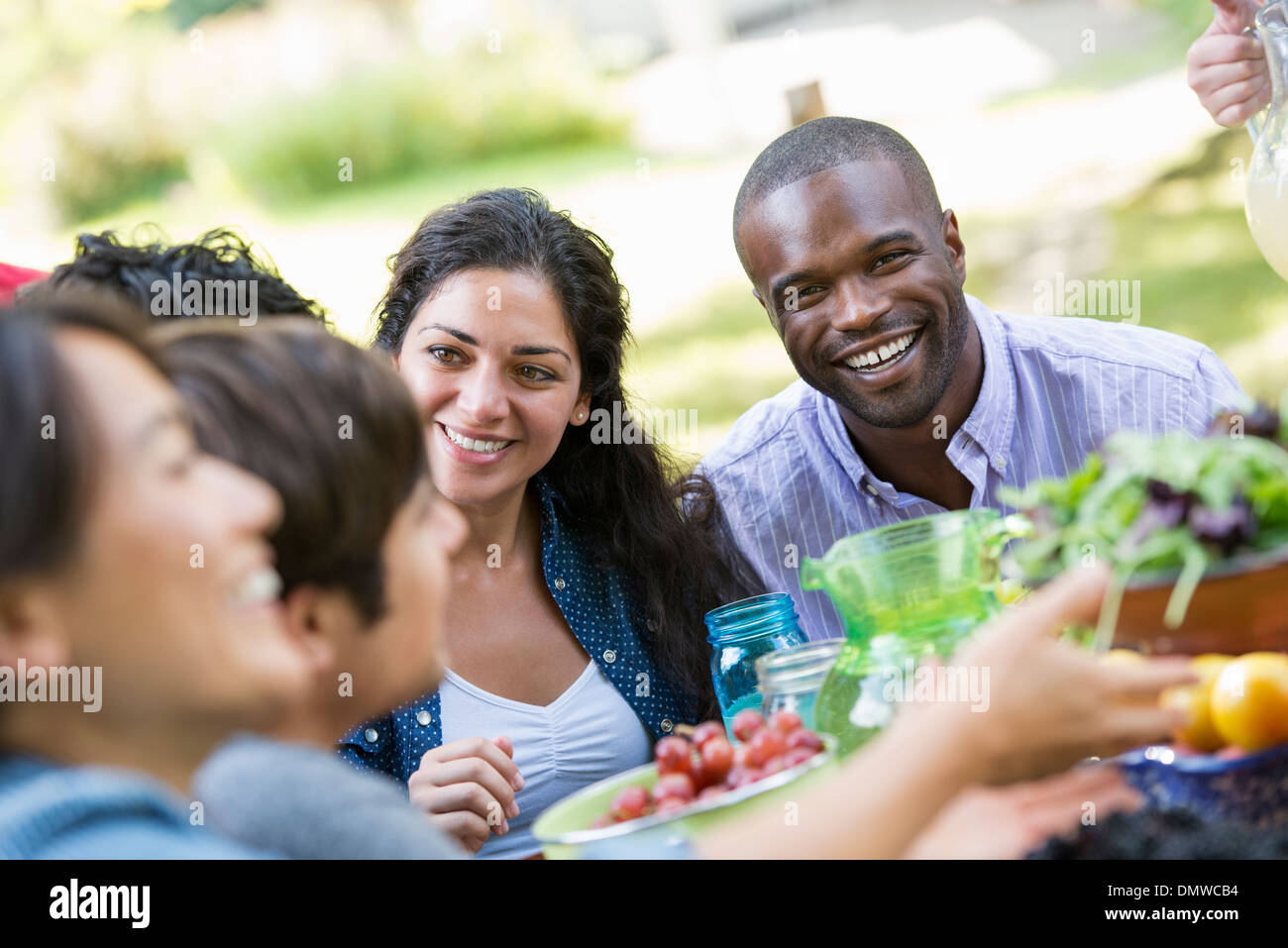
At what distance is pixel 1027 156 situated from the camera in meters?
8.87

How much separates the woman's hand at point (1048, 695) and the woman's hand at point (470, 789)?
0.87m

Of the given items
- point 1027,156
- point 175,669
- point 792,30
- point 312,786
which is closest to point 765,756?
point 312,786

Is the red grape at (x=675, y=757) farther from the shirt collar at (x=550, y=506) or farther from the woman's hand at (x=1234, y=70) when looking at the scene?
the woman's hand at (x=1234, y=70)

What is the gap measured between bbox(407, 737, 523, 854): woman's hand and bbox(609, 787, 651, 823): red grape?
1.79ft

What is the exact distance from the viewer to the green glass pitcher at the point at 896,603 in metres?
1.45

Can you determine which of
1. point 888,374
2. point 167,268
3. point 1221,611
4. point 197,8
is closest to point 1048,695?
point 1221,611

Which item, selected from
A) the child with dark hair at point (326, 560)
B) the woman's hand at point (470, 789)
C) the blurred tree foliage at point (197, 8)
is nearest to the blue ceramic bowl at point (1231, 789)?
the child with dark hair at point (326, 560)

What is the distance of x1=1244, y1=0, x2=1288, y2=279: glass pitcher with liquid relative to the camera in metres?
1.86

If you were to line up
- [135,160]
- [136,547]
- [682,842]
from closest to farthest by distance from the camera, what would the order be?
[136,547] < [682,842] < [135,160]

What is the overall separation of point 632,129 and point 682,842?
913cm

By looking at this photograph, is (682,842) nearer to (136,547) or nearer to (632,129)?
(136,547)

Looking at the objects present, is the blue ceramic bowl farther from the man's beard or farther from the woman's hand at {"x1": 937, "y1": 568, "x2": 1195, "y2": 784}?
the man's beard

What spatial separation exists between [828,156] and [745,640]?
1.25 metres

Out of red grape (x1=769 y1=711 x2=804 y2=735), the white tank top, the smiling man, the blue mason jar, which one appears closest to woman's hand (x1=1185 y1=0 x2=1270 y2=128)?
the smiling man
